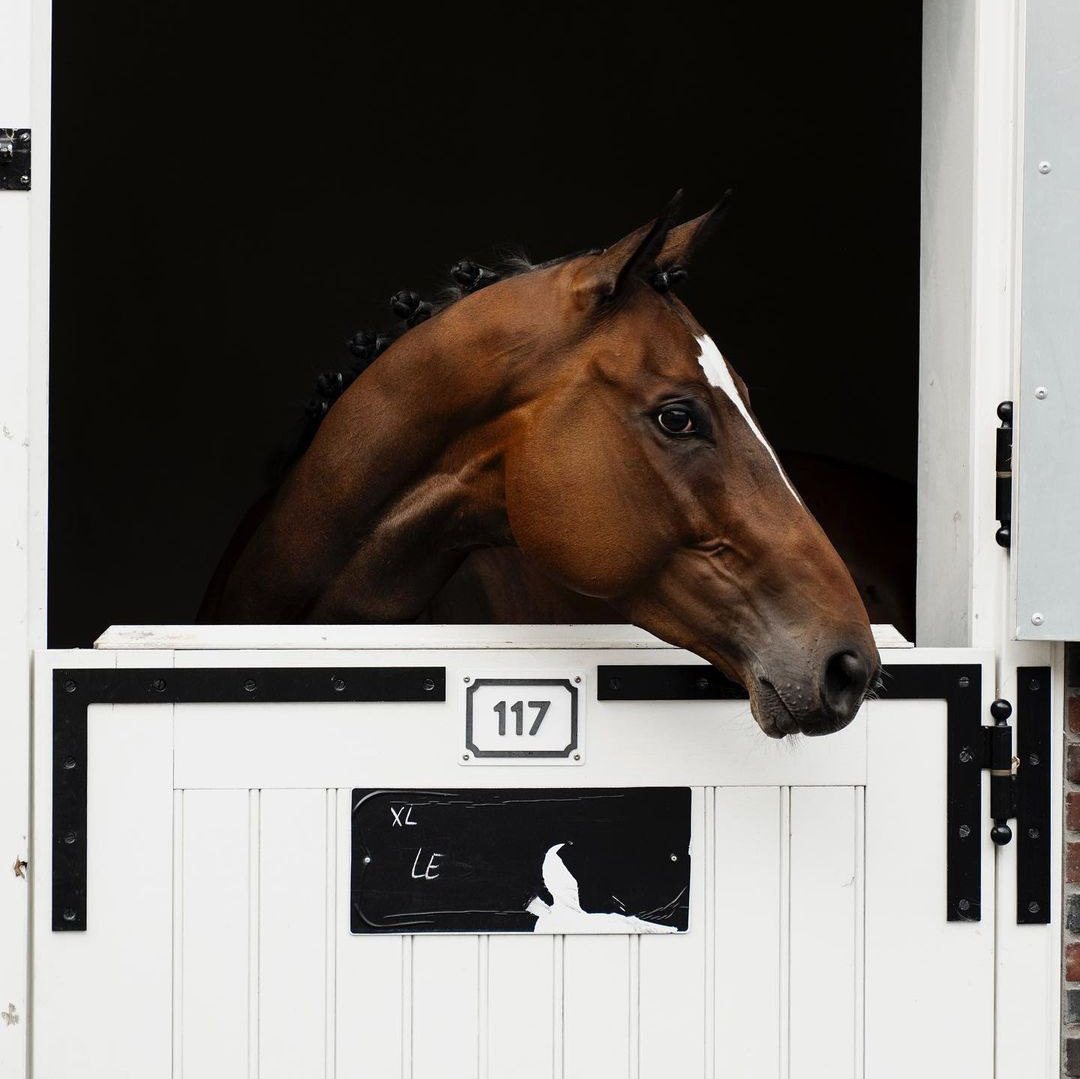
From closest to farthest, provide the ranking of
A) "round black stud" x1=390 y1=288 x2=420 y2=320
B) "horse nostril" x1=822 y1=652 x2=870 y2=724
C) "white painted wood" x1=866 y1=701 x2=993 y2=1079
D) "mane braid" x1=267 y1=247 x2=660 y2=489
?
"horse nostril" x1=822 y1=652 x2=870 y2=724 < "white painted wood" x1=866 y1=701 x2=993 y2=1079 < "mane braid" x1=267 y1=247 x2=660 y2=489 < "round black stud" x1=390 y1=288 x2=420 y2=320

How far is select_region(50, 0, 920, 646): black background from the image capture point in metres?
5.11

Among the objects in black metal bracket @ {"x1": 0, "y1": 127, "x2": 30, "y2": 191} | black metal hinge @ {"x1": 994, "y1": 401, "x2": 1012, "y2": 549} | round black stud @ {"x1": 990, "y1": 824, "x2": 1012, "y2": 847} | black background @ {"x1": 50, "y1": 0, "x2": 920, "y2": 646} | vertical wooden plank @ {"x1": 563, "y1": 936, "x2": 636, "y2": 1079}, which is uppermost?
black background @ {"x1": 50, "y1": 0, "x2": 920, "y2": 646}

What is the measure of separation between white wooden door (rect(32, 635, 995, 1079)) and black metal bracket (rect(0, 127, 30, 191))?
63cm

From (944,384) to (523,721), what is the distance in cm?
82

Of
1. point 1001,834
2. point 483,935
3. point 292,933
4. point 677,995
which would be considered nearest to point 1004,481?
point 1001,834

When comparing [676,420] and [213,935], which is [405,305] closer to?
[676,420]

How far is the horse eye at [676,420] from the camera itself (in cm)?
184

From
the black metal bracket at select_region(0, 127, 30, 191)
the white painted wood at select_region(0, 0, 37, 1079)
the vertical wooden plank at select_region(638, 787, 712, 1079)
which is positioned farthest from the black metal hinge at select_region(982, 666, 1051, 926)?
the black metal bracket at select_region(0, 127, 30, 191)

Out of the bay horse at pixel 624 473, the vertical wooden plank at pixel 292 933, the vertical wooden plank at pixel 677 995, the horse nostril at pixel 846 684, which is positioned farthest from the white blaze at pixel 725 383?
the vertical wooden plank at pixel 292 933

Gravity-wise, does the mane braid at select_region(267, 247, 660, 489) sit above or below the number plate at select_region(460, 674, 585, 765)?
above

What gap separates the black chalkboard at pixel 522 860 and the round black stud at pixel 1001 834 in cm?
44

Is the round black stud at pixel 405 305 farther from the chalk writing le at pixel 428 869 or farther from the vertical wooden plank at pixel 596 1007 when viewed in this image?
the vertical wooden plank at pixel 596 1007

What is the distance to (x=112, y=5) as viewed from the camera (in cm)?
486

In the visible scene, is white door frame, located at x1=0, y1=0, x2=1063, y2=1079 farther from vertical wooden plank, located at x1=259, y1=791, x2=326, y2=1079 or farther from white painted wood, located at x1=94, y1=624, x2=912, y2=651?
vertical wooden plank, located at x1=259, y1=791, x2=326, y2=1079
